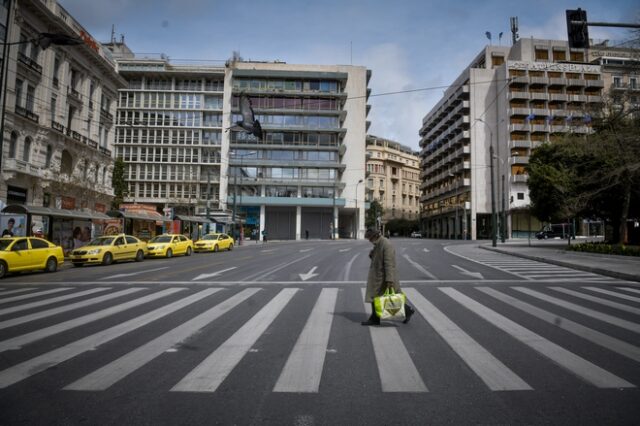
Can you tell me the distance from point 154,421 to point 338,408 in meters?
1.45

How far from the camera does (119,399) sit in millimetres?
3545

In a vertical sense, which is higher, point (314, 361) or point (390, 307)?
point (390, 307)

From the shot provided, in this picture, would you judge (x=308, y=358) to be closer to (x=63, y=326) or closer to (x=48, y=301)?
(x=63, y=326)

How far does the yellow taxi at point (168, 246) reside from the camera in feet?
79.4

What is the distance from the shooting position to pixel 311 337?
5617mm

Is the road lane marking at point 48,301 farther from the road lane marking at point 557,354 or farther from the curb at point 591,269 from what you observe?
the curb at point 591,269

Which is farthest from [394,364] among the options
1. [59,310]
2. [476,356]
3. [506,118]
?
[506,118]

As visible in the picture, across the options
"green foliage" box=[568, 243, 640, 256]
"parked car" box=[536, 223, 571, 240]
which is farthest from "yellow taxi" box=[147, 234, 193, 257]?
"parked car" box=[536, 223, 571, 240]

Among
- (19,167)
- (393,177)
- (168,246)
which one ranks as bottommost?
(168,246)

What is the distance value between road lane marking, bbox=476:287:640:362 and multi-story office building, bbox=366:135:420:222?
95232 mm

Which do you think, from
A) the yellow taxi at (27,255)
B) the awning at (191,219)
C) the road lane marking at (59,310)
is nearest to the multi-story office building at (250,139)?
the awning at (191,219)

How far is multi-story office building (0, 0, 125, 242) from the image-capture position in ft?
87.9

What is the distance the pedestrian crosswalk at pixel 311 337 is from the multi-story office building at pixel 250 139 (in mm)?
52578

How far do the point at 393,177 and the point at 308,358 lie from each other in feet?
359
